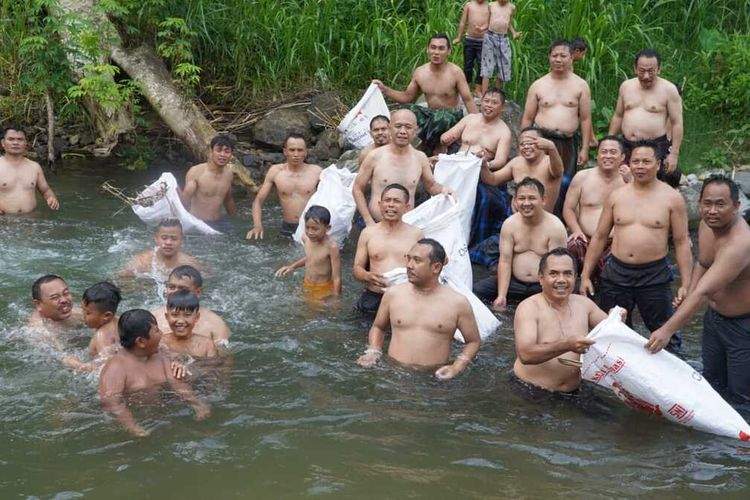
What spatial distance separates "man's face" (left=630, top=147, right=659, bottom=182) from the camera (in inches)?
248

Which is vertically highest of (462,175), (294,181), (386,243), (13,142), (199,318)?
(13,142)

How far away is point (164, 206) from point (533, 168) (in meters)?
3.45

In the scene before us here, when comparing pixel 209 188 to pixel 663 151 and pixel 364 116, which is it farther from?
pixel 663 151

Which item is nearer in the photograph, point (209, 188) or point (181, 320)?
point (181, 320)

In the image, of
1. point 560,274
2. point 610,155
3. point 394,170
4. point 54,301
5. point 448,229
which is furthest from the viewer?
point 394,170

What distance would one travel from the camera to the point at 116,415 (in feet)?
18.2

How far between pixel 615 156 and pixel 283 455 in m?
3.88

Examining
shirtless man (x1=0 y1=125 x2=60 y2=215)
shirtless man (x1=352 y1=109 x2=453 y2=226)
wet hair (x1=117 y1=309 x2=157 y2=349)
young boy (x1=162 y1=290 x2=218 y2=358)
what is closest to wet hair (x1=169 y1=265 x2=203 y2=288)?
young boy (x1=162 y1=290 x2=218 y2=358)

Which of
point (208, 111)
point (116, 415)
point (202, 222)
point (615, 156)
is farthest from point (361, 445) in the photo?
point (208, 111)

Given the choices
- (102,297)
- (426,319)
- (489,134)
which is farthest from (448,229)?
(102,297)

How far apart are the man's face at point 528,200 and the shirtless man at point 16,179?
4.94 metres

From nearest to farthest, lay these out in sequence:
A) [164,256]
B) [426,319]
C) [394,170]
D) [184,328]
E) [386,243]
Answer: [184,328] < [426,319] < [386,243] < [164,256] < [394,170]

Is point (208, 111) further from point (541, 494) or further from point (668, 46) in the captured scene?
point (541, 494)

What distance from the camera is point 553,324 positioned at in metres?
5.62
